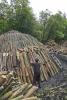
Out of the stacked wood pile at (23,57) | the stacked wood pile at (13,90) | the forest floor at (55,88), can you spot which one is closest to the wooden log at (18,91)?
the stacked wood pile at (13,90)

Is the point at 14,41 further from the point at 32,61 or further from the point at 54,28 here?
the point at 54,28

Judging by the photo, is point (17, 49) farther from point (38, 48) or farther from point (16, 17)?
point (16, 17)

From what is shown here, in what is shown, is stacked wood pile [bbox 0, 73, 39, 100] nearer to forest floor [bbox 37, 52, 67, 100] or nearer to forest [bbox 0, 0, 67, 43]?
forest floor [bbox 37, 52, 67, 100]

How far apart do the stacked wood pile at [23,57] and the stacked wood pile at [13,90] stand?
600 centimetres

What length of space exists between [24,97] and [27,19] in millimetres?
18248

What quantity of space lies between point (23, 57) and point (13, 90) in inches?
326

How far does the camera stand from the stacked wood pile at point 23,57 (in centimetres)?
1819

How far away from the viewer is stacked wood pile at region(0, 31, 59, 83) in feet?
59.7

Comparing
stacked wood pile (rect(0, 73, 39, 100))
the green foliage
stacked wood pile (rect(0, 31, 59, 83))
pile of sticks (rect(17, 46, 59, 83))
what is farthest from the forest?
stacked wood pile (rect(0, 73, 39, 100))

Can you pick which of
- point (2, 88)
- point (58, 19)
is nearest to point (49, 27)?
point (58, 19)

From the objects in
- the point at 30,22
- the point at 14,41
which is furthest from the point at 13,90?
the point at 30,22

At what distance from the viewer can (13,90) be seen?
1085 cm

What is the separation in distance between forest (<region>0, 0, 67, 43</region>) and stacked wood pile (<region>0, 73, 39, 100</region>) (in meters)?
17.2

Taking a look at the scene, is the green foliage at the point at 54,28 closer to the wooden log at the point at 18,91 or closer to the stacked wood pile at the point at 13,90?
the stacked wood pile at the point at 13,90
